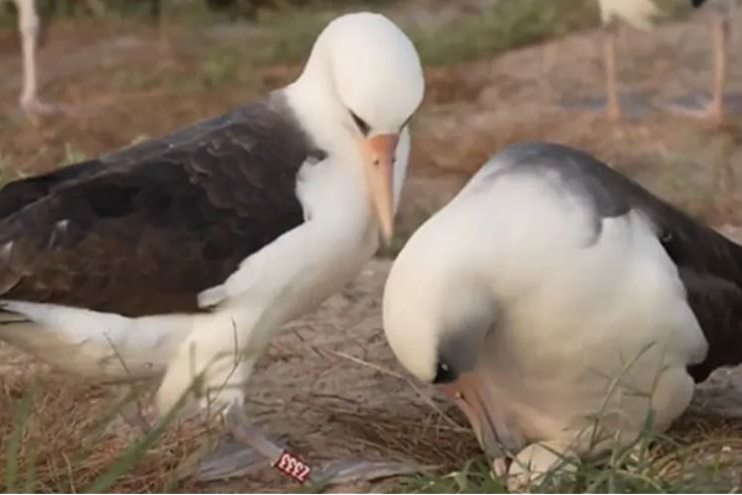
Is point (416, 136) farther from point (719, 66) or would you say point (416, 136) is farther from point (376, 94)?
point (376, 94)

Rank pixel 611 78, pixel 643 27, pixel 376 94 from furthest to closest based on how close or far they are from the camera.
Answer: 1. pixel 643 27
2. pixel 611 78
3. pixel 376 94

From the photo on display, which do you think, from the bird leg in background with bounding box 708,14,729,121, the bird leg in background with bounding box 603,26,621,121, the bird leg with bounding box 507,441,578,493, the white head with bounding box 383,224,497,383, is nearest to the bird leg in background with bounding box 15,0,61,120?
the bird leg in background with bounding box 603,26,621,121

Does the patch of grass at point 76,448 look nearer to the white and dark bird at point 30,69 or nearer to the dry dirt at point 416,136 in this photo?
the dry dirt at point 416,136

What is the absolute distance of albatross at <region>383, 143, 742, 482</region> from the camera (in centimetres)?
342

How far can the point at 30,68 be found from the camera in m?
8.97

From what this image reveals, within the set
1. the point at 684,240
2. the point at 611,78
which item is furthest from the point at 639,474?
the point at 611,78

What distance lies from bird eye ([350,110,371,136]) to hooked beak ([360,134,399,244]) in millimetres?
22

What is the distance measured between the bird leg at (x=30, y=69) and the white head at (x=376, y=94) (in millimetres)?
5096

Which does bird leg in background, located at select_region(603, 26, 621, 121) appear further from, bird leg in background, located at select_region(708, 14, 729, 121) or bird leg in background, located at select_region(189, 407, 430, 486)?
bird leg in background, located at select_region(189, 407, 430, 486)

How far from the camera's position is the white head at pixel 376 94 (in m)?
3.62

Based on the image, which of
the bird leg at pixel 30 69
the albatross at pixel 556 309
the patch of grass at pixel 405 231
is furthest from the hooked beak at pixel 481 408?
the bird leg at pixel 30 69

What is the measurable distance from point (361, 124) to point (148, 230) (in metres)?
0.49

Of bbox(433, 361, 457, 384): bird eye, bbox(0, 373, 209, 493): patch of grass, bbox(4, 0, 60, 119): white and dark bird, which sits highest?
bbox(433, 361, 457, 384): bird eye

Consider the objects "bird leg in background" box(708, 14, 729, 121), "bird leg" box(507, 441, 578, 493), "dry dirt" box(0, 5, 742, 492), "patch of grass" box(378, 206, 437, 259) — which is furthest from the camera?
"bird leg in background" box(708, 14, 729, 121)
